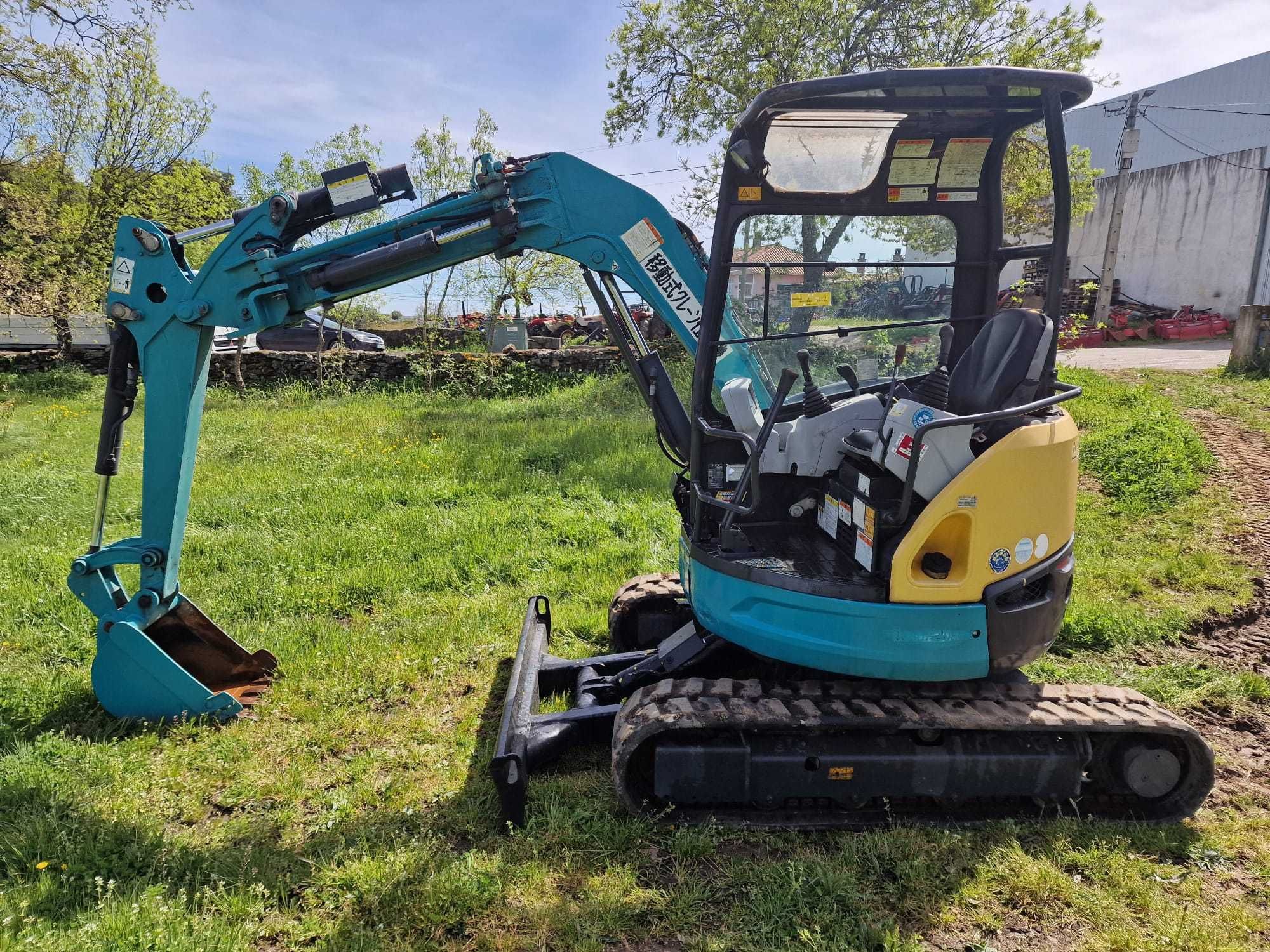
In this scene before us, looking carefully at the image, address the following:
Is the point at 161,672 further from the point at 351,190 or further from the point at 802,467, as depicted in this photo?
the point at 802,467

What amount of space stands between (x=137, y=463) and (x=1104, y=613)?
996cm

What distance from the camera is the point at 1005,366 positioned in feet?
10.1

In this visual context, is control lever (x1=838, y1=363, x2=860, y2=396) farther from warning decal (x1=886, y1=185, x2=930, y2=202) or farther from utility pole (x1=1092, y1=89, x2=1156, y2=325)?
utility pole (x1=1092, y1=89, x2=1156, y2=325)

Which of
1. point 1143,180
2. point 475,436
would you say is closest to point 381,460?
point 475,436

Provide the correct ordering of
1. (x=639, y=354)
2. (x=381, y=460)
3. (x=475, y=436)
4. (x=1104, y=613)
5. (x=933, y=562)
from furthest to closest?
(x=475, y=436) < (x=381, y=460) < (x=1104, y=613) < (x=639, y=354) < (x=933, y=562)

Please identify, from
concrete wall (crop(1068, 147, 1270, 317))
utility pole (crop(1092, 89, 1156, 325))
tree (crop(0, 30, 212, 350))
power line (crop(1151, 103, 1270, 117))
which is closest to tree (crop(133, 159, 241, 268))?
tree (crop(0, 30, 212, 350))

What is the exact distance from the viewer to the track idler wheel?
15.3 feet

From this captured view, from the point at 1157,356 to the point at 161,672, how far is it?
19788 mm

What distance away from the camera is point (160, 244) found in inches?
142

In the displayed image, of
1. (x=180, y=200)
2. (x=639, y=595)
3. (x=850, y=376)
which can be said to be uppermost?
(x=180, y=200)

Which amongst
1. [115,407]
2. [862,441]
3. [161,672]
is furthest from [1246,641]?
[115,407]

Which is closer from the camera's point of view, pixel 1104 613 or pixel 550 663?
pixel 550 663

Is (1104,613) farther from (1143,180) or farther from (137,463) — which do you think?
(1143,180)

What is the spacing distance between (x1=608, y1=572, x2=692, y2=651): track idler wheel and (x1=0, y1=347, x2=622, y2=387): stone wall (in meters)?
11.0
